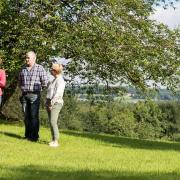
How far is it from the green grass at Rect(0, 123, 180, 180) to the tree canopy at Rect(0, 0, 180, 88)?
7.65m

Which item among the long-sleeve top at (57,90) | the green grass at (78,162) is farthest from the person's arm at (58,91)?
the green grass at (78,162)

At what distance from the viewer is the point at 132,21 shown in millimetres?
23391

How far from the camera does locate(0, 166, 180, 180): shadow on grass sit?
8430mm

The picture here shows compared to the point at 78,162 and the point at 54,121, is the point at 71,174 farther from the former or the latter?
the point at 54,121

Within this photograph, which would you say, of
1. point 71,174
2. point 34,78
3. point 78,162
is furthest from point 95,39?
point 71,174

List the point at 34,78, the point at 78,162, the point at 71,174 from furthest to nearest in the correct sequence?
1. the point at 34,78
2. the point at 78,162
3. the point at 71,174

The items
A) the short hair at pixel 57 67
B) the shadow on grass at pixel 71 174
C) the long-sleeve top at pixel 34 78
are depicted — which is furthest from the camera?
the long-sleeve top at pixel 34 78

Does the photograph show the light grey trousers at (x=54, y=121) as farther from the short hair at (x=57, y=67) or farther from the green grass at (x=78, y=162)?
the short hair at (x=57, y=67)

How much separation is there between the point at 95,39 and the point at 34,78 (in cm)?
816

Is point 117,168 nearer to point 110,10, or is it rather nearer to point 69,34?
point 69,34

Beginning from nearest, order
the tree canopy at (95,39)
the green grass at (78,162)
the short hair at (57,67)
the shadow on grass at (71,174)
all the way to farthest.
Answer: the shadow on grass at (71,174) → the green grass at (78,162) → the short hair at (57,67) → the tree canopy at (95,39)

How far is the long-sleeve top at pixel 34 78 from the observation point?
13945mm

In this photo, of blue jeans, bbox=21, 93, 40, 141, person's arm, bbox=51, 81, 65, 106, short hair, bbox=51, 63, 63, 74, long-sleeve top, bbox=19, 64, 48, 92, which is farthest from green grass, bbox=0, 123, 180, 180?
short hair, bbox=51, 63, 63, 74

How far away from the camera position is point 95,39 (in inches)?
856
